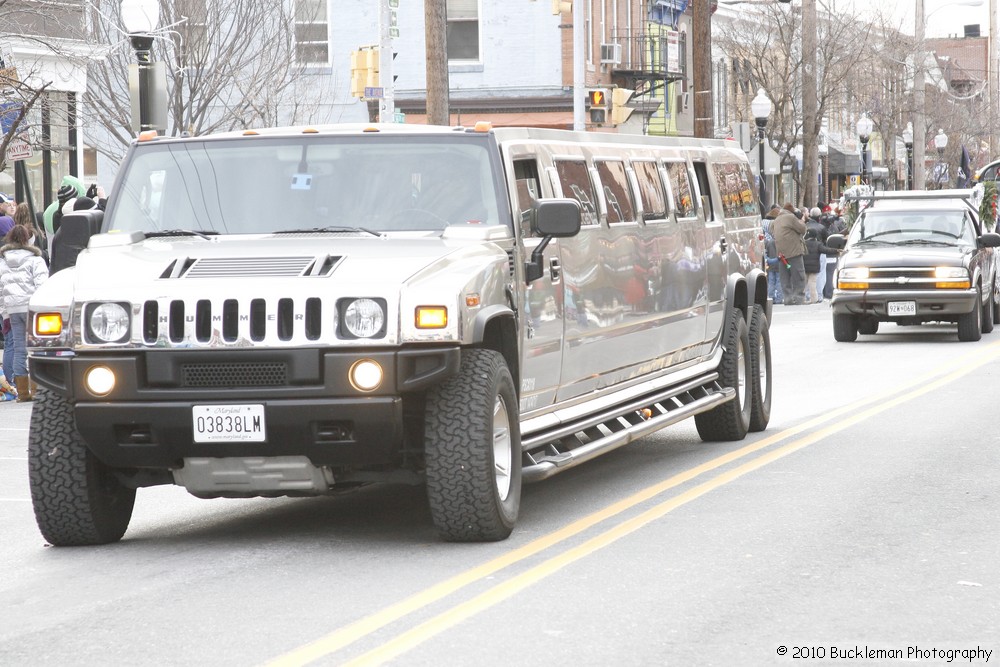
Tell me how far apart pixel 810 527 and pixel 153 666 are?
155 inches

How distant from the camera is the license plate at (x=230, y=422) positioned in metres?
7.73

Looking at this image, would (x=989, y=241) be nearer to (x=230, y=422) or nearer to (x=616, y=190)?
(x=616, y=190)

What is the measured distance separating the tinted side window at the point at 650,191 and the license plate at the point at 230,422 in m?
4.03

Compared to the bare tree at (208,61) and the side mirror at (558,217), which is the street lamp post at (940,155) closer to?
the bare tree at (208,61)

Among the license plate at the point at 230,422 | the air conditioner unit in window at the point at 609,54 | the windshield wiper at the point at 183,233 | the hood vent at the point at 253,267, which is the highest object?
the air conditioner unit in window at the point at 609,54

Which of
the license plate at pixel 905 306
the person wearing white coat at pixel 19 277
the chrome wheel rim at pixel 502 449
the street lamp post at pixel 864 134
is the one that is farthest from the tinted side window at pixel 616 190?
the street lamp post at pixel 864 134

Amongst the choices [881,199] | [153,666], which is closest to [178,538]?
[153,666]

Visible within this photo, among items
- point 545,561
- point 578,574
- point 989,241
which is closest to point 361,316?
point 545,561

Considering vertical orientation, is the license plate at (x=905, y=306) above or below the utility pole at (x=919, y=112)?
below

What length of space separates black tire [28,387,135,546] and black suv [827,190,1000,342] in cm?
1586

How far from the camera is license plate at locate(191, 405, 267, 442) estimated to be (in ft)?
25.4

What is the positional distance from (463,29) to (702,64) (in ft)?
42.0

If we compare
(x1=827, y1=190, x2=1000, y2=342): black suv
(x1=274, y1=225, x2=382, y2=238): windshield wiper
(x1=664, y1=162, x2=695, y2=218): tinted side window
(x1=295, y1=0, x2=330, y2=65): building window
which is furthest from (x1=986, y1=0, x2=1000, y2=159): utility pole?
(x1=274, y1=225, x2=382, y2=238): windshield wiper

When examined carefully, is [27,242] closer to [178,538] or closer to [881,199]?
[178,538]
